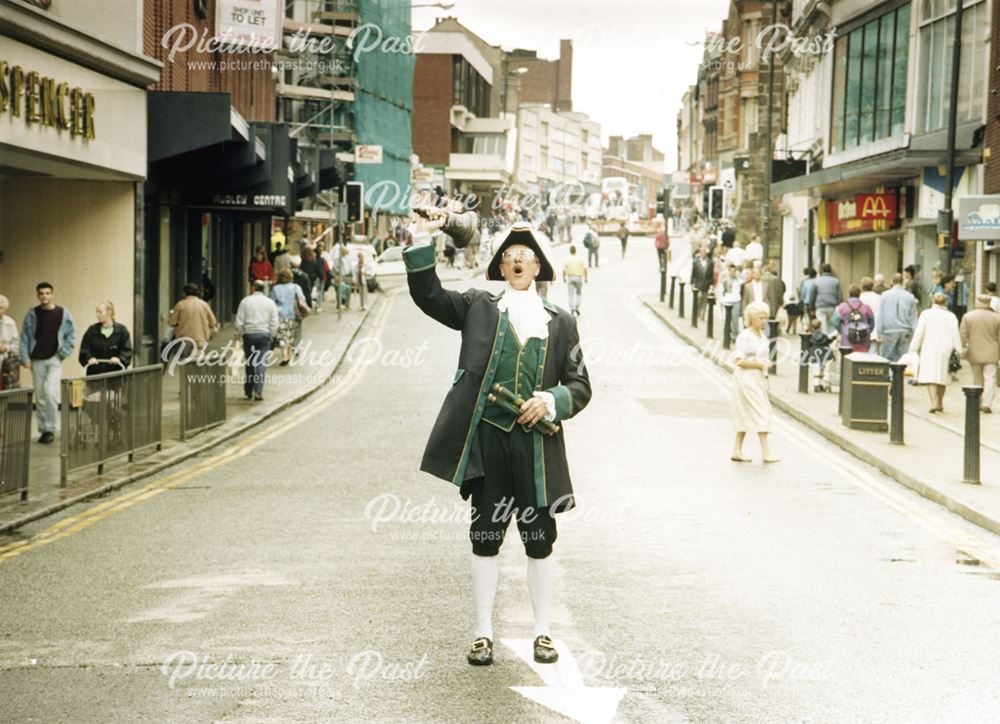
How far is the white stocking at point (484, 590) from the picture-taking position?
6.96 m

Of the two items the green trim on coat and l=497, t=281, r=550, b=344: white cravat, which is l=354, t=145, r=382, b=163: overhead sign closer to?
l=497, t=281, r=550, b=344: white cravat

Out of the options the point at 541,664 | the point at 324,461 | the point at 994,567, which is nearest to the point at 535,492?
the point at 541,664

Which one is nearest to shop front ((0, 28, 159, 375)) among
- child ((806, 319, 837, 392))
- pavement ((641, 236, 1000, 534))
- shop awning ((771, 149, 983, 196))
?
pavement ((641, 236, 1000, 534))

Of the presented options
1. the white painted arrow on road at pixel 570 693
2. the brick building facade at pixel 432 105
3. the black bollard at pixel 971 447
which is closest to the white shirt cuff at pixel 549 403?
the white painted arrow on road at pixel 570 693

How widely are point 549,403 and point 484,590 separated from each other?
982mm

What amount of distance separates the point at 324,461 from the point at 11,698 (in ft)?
29.8

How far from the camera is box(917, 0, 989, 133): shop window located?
27.7 m

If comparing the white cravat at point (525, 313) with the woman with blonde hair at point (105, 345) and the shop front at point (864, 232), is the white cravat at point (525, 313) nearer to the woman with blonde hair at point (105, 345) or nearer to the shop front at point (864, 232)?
the woman with blonde hair at point (105, 345)

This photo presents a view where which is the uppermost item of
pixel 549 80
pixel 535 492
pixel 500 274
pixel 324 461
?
pixel 549 80

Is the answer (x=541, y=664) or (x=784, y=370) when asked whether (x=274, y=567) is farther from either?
(x=784, y=370)

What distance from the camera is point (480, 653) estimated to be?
6922 millimetres

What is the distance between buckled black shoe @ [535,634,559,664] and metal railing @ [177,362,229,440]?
34.9 feet

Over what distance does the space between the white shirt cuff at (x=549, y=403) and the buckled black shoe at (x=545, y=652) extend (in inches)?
43.1

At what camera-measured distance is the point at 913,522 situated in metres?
12.0
